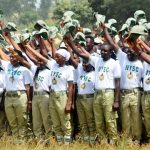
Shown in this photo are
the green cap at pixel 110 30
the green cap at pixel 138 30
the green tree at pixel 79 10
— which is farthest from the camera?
the green tree at pixel 79 10

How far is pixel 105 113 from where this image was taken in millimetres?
10805

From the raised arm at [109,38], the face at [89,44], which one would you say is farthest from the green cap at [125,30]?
the face at [89,44]

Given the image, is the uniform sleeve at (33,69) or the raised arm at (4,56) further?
the raised arm at (4,56)

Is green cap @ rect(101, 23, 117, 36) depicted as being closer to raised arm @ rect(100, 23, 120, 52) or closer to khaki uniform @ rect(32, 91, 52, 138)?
raised arm @ rect(100, 23, 120, 52)

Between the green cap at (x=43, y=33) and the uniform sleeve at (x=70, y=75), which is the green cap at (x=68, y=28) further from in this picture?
the uniform sleeve at (x=70, y=75)

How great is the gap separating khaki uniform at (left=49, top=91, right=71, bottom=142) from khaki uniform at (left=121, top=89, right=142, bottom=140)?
1.17 m

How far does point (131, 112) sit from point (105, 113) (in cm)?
52

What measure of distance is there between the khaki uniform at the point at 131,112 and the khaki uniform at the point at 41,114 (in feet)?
5.34

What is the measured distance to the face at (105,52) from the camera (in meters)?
10.8

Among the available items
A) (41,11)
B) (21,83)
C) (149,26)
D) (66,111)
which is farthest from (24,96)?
(41,11)

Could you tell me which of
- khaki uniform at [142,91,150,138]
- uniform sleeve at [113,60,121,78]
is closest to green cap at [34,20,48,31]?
uniform sleeve at [113,60,121,78]

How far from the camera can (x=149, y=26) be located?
35.4ft

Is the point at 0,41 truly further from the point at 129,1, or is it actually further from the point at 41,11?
the point at 41,11

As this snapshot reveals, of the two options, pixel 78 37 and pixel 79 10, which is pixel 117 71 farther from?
pixel 79 10
